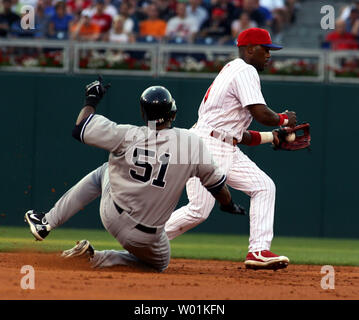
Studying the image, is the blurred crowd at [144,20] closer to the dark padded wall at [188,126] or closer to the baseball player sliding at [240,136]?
the dark padded wall at [188,126]

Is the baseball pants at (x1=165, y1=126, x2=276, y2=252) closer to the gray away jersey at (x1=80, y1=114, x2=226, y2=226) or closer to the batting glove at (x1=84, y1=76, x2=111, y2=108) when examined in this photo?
the gray away jersey at (x1=80, y1=114, x2=226, y2=226)

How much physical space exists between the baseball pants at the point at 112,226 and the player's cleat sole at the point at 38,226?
0.14ft

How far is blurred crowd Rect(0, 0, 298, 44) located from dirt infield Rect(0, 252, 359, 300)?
597 centimetres

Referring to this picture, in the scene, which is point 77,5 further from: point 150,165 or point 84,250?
point 150,165

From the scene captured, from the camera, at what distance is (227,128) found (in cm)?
638

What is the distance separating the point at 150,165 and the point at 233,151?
118 cm

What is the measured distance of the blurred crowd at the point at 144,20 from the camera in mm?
12250

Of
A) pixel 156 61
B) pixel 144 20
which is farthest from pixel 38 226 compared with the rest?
pixel 144 20

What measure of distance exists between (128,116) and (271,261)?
6.06 meters

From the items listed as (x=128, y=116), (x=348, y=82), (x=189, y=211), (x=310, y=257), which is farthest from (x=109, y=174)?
(x=348, y=82)

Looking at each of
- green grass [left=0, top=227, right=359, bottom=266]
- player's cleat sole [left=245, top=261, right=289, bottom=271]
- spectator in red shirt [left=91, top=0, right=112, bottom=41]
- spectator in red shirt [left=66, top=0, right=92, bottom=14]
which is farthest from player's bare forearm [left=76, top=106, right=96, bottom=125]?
spectator in red shirt [left=66, top=0, right=92, bottom=14]

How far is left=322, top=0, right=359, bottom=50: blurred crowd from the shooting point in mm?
12133

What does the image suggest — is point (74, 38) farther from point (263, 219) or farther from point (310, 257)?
point (263, 219)

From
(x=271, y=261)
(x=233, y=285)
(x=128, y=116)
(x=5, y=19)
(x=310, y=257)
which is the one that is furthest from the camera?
(x=5, y=19)
